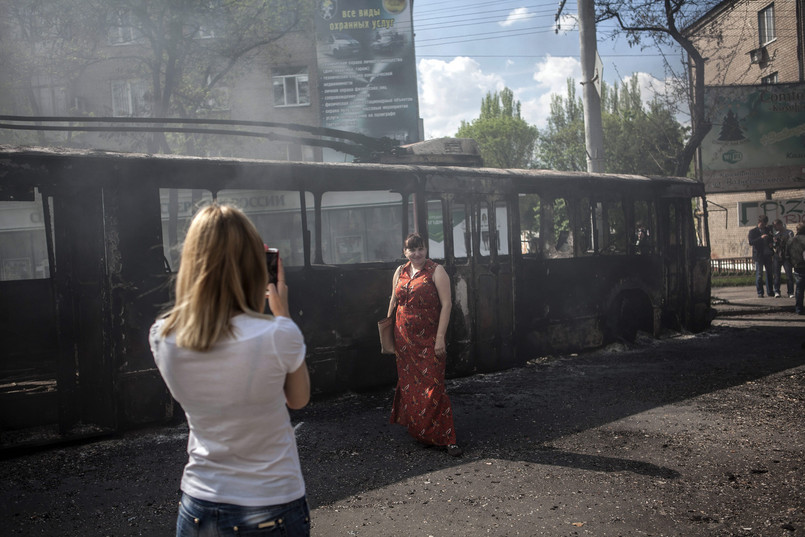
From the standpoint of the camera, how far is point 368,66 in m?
28.7

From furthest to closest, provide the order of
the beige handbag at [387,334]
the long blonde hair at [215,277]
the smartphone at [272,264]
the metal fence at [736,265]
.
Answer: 1. the metal fence at [736,265]
2. the beige handbag at [387,334]
3. the smartphone at [272,264]
4. the long blonde hair at [215,277]

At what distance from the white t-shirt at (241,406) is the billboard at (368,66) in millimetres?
27371

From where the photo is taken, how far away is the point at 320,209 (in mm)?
7160

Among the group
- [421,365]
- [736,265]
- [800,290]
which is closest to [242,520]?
[421,365]

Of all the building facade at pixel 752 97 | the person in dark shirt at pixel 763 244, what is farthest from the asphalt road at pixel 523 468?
the person in dark shirt at pixel 763 244

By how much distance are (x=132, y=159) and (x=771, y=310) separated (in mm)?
13020

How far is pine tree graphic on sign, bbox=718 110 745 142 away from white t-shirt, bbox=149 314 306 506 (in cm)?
2084

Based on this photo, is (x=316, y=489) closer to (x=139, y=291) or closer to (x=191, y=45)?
(x=139, y=291)

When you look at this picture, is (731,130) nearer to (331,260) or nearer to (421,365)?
(331,260)

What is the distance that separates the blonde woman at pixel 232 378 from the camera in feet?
6.05

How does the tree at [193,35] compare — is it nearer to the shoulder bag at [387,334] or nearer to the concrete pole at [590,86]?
the concrete pole at [590,86]

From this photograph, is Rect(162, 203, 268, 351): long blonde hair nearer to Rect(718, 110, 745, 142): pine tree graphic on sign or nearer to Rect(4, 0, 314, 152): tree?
Rect(4, 0, 314, 152): tree

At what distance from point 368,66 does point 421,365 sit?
81.6ft

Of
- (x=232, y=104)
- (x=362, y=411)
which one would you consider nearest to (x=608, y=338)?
(x=362, y=411)
